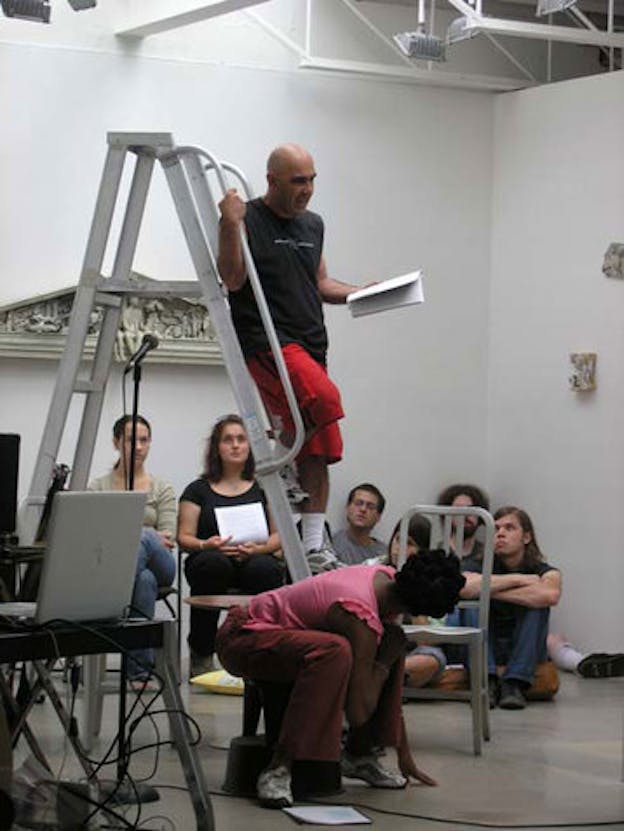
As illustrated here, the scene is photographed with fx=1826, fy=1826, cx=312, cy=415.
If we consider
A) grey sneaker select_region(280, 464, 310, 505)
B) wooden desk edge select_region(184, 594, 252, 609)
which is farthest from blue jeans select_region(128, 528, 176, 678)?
grey sneaker select_region(280, 464, 310, 505)

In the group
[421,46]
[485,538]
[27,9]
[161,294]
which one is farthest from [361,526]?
[161,294]

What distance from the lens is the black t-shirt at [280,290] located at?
5633 millimetres

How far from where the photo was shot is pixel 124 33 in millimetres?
8812

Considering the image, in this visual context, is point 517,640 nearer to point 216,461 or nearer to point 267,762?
point 216,461

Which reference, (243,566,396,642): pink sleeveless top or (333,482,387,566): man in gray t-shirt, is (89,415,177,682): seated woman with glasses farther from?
(243,566,396,642): pink sleeveless top

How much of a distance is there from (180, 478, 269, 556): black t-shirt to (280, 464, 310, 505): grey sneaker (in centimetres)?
270

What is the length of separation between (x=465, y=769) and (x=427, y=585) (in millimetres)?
1063

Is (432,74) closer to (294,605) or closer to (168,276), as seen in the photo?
(168,276)

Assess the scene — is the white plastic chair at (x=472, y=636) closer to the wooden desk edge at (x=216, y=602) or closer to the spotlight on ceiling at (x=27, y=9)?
the wooden desk edge at (x=216, y=602)

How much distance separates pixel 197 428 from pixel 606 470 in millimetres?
2041

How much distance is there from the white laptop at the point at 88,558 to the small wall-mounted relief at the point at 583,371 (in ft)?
15.9

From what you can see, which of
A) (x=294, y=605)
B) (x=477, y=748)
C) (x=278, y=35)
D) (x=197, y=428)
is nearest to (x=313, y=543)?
(x=294, y=605)

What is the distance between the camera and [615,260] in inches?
356

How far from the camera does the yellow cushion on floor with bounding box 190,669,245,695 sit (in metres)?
7.80
